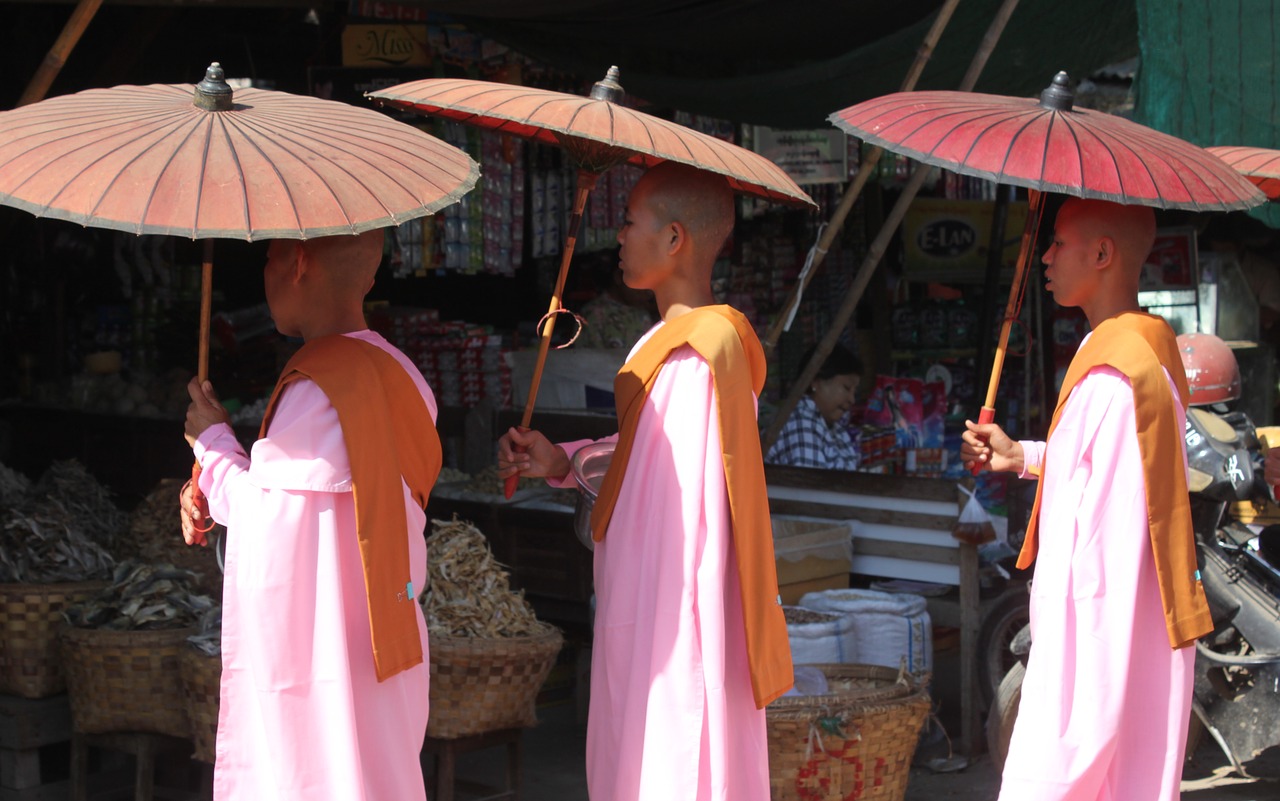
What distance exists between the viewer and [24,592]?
15.1 feet

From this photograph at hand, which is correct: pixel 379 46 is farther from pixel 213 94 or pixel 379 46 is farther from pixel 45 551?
pixel 213 94

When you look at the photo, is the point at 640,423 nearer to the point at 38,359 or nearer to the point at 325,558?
the point at 325,558

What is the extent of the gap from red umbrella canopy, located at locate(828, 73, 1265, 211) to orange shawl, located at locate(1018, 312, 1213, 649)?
1.47 feet

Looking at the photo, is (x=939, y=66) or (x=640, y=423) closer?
(x=640, y=423)

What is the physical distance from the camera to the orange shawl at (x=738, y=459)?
3.25 metres

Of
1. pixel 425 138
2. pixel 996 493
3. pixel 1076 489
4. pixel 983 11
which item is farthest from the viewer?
pixel 996 493

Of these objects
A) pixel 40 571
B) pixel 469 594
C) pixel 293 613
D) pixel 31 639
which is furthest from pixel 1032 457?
pixel 40 571

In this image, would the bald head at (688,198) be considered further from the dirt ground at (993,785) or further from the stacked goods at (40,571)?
the dirt ground at (993,785)

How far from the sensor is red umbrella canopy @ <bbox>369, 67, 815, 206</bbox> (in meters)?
2.96

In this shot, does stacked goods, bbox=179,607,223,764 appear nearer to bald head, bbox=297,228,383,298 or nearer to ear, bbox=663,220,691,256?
bald head, bbox=297,228,383,298

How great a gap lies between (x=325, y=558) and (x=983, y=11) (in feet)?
13.0

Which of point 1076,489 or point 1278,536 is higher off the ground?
point 1076,489

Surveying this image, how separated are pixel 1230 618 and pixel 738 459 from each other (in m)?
2.54

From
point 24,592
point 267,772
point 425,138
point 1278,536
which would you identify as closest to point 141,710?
point 24,592
